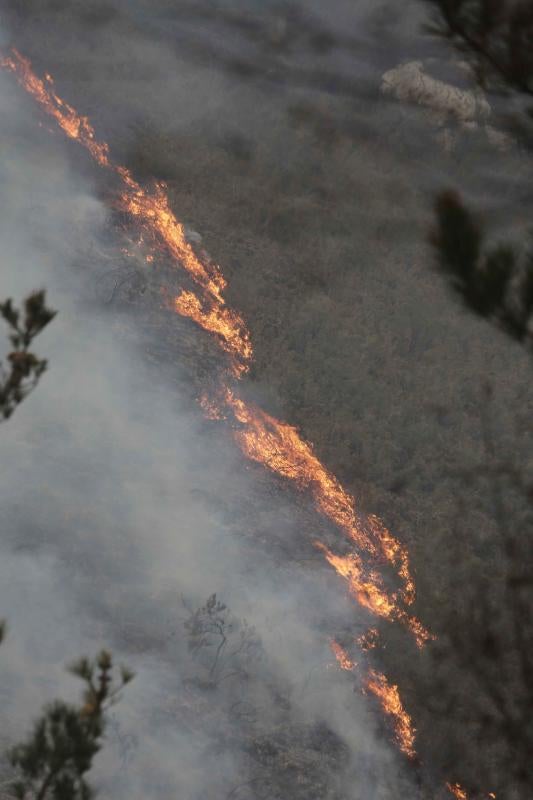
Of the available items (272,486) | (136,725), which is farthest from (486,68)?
(272,486)

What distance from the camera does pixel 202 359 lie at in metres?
11.2

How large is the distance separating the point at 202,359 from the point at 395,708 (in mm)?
4813

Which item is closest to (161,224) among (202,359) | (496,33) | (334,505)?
(202,359)

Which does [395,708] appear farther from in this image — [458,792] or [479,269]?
[479,269]

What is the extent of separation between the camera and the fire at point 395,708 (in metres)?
7.68

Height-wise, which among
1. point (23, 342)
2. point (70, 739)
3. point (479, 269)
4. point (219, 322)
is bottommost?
point (219, 322)

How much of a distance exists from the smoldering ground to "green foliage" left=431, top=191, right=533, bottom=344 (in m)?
0.17

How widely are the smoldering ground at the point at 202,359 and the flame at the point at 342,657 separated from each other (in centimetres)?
11

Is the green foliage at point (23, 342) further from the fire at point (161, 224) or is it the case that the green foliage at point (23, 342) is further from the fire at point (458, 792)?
the fire at point (161, 224)

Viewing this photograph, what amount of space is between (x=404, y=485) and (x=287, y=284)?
3.72m

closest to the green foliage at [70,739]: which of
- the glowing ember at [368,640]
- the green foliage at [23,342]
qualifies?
the green foliage at [23,342]

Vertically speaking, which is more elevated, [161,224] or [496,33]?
[496,33]

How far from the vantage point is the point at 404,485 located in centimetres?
1058

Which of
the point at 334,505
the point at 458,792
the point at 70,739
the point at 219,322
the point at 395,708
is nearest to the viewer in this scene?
the point at 70,739
